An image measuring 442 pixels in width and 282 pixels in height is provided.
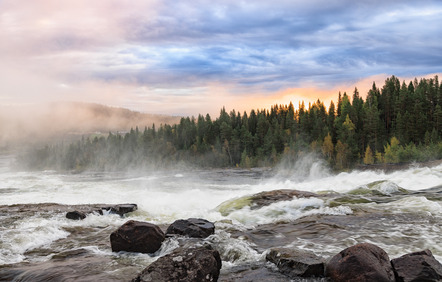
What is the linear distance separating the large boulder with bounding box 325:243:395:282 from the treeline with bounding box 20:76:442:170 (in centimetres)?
7635

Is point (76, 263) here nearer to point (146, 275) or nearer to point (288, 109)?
point (146, 275)

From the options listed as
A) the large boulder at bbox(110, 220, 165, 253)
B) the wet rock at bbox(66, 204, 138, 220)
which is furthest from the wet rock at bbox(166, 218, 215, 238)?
the wet rock at bbox(66, 204, 138, 220)

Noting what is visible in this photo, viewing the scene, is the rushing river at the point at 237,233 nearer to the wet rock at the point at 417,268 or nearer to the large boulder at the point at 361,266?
the large boulder at the point at 361,266

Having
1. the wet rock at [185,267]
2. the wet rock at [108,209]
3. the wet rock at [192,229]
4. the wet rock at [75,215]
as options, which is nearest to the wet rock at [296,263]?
the wet rock at [185,267]

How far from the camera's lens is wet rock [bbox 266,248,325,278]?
8984mm

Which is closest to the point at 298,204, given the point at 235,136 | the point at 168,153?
the point at 235,136

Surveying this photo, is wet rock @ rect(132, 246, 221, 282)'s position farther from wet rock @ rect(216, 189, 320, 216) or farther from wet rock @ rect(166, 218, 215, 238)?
wet rock @ rect(216, 189, 320, 216)

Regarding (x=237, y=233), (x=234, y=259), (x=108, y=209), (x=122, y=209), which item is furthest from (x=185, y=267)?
(x=108, y=209)

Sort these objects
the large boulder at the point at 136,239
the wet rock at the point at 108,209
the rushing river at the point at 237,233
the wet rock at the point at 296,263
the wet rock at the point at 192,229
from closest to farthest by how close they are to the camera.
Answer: the wet rock at the point at 296,263 < the rushing river at the point at 237,233 < the large boulder at the point at 136,239 < the wet rock at the point at 192,229 < the wet rock at the point at 108,209

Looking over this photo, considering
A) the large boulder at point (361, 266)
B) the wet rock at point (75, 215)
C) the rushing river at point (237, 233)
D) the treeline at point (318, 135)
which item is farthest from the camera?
the treeline at point (318, 135)

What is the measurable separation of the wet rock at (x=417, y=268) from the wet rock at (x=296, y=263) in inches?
72.4

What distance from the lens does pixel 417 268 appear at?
8352 millimetres

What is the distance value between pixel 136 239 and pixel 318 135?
118 metres

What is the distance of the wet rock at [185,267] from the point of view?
A: 7.77m
